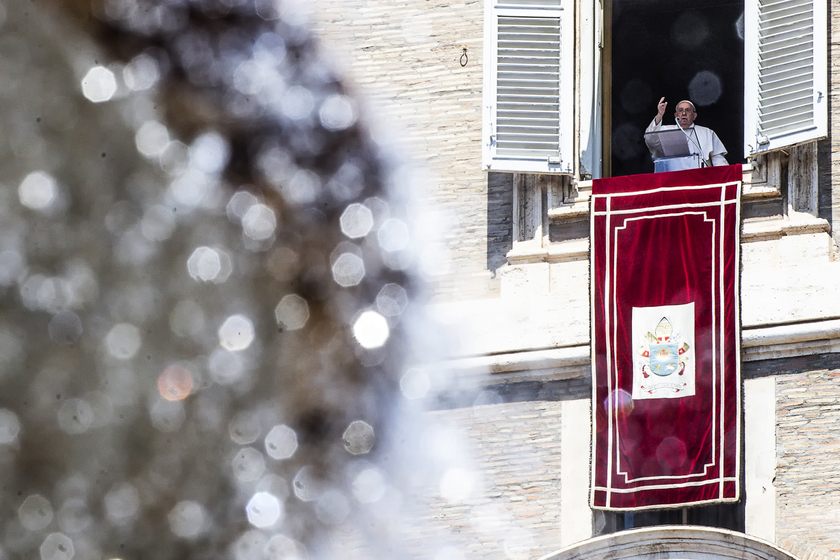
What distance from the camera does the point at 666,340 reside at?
8.88 metres

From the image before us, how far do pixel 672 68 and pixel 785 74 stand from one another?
170 cm

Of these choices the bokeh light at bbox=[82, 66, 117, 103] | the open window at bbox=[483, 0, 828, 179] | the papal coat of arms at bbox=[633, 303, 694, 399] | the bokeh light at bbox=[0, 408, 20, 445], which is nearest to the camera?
the papal coat of arms at bbox=[633, 303, 694, 399]

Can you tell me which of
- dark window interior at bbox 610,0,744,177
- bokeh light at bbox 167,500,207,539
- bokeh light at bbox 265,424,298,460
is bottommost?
bokeh light at bbox 167,500,207,539

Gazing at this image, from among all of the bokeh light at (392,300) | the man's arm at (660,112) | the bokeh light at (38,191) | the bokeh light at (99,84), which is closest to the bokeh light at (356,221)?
the bokeh light at (392,300)

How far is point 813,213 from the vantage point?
8898 millimetres

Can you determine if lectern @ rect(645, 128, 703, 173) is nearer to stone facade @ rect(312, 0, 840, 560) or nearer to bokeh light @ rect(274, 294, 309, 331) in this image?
stone facade @ rect(312, 0, 840, 560)

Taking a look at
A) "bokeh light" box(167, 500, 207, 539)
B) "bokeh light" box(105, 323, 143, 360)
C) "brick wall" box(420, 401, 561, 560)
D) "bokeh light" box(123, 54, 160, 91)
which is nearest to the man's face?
"brick wall" box(420, 401, 561, 560)

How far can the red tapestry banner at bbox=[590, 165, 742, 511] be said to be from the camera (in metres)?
8.66

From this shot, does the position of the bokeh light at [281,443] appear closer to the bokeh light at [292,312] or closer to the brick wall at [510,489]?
the bokeh light at [292,312]

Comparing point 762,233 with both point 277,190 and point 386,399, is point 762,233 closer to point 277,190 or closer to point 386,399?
point 386,399

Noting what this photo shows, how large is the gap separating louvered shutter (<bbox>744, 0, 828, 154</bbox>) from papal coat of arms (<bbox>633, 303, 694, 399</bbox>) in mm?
933

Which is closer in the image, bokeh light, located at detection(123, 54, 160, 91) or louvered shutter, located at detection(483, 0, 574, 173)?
louvered shutter, located at detection(483, 0, 574, 173)

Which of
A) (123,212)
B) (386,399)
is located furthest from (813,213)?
(123,212)

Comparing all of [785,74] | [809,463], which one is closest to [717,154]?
[785,74]
